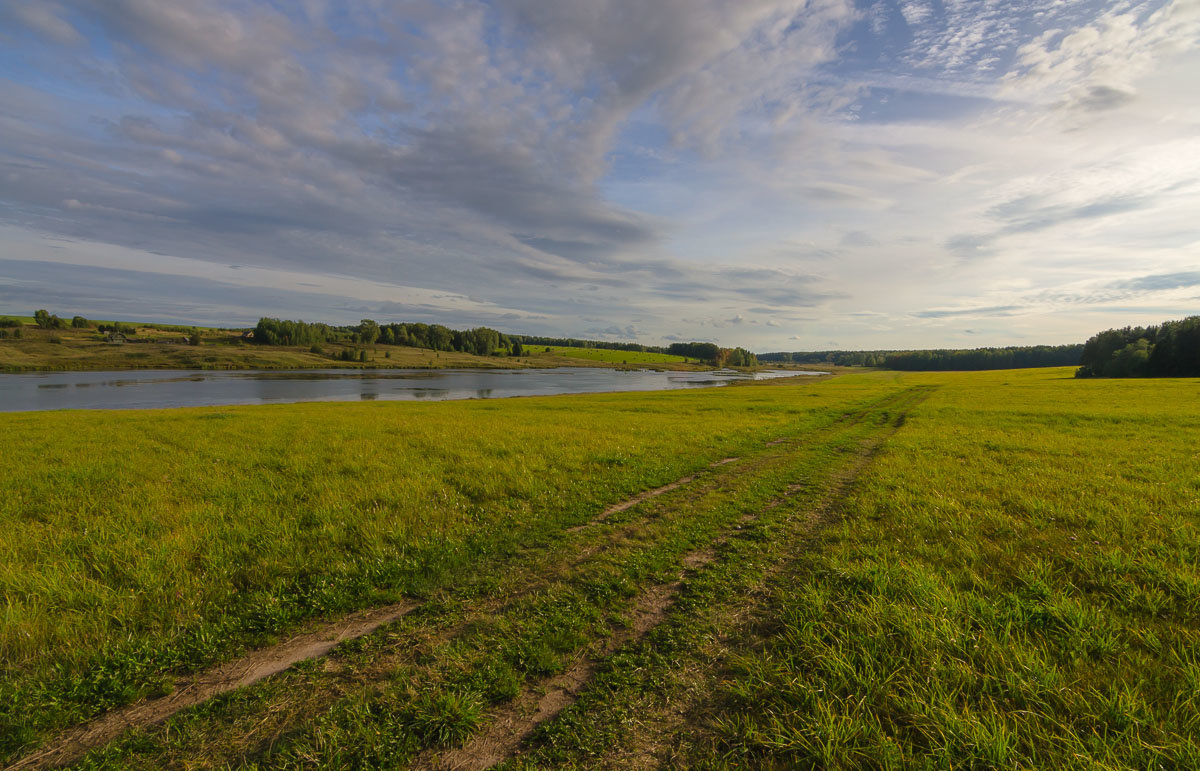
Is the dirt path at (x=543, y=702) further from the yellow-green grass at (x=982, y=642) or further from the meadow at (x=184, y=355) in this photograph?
the meadow at (x=184, y=355)

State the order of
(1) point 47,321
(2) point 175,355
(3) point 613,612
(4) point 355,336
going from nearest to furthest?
1. (3) point 613,612
2. (2) point 175,355
3. (1) point 47,321
4. (4) point 355,336

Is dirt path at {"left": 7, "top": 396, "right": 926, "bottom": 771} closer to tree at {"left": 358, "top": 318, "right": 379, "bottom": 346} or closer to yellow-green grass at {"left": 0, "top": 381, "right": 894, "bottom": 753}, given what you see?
yellow-green grass at {"left": 0, "top": 381, "right": 894, "bottom": 753}

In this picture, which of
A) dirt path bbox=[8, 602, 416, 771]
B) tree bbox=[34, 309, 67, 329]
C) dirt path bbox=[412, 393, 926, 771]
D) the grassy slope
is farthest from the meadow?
the grassy slope

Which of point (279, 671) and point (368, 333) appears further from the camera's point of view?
point (368, 333)

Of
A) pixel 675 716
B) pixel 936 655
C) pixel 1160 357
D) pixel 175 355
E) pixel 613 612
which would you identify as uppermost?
pixel 1160 357

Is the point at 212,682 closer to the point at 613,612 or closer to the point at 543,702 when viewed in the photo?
the point at 543,702

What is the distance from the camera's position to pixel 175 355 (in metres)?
128

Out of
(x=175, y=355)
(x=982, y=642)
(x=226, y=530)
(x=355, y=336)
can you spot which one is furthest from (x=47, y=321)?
(x=982, y=642)

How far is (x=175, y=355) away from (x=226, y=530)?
6770 inches

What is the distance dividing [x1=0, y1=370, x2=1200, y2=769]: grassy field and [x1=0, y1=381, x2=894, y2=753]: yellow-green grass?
0.05 meters

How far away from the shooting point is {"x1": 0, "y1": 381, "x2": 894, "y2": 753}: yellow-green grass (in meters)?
4.55

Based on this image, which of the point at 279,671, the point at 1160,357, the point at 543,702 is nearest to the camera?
the point at 543,702

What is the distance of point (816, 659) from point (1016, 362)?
249m

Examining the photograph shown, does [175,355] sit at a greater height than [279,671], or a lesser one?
lesser
